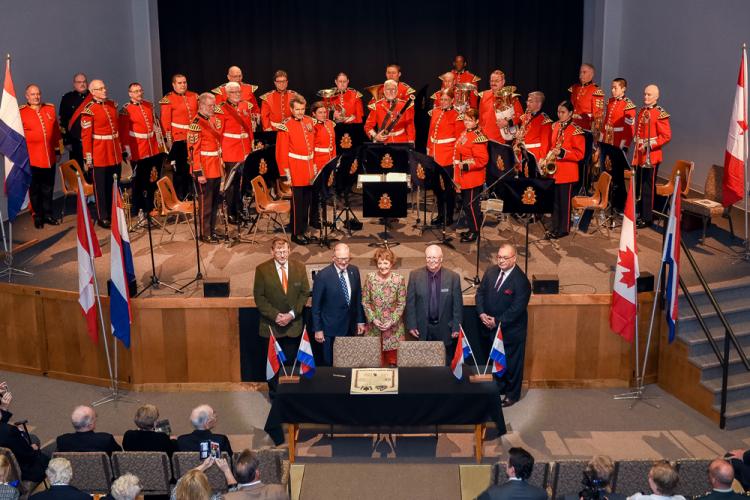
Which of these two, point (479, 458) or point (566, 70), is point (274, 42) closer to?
point (566, 70)

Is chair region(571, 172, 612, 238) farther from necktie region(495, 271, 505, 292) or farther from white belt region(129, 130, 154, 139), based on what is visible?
white belt region(129, 130, 154, 139)

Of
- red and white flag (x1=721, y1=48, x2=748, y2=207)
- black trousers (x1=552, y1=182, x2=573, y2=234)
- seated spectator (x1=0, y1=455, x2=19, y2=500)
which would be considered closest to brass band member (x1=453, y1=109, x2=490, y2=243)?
black trousers (x1=552, y1=182, x2=573, y2=234)

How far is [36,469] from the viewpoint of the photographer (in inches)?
300

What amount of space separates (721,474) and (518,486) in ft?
4.31

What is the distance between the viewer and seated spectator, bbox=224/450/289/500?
628 centimetres

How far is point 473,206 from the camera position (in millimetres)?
11609

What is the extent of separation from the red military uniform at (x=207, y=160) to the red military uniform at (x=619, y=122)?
525cm

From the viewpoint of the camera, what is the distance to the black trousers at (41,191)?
12961 millimetres

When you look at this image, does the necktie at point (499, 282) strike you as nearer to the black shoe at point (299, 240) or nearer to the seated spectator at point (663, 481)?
the seated spectator at point (663, 481)

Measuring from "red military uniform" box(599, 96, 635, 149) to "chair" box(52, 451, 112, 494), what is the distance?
8583 millimetres

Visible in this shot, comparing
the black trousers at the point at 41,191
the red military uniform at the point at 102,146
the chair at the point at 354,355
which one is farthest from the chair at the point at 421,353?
the black trousers at the point at 41,191

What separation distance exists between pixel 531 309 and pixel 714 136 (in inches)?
222

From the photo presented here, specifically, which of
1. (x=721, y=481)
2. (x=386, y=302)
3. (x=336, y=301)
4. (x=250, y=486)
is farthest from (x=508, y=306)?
(x=250, y=486)

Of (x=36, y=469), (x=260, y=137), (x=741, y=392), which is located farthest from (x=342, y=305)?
(x=260, y=137)
